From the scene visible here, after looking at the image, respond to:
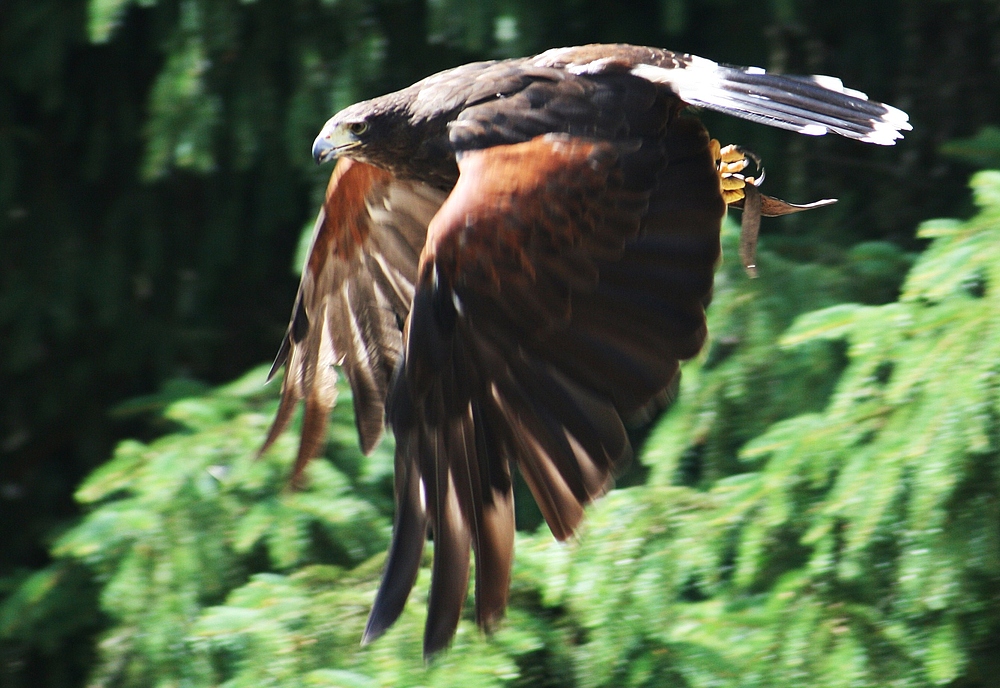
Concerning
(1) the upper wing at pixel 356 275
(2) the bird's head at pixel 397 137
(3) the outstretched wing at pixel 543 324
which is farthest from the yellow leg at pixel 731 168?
(1) the upper wing at pixel 356 275

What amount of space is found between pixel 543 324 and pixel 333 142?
0.88 m

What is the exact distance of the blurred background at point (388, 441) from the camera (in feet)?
9.49

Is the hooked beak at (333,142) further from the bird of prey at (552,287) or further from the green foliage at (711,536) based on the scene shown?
the green foliage at (711,536)

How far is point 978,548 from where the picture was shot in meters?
2.72

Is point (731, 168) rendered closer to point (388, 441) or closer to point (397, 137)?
point (397, 137)

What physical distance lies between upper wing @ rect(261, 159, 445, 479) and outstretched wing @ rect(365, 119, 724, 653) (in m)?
0.77

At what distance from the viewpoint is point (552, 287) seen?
266 centimetres

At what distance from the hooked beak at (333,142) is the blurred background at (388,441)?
25.0 inches

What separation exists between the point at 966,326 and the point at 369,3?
2067 mm

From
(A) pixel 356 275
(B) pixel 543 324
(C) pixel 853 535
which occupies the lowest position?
(C) pixel 853 535

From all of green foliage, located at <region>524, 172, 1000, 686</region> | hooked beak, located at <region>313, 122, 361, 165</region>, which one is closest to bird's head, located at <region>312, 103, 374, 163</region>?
hooked beak, located at <region>313, 122, 361, 165</region>

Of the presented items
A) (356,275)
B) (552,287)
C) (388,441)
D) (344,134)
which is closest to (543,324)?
(552,287)

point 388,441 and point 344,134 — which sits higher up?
point 344,134

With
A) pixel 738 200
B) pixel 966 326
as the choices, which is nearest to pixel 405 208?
pixel 738 200
